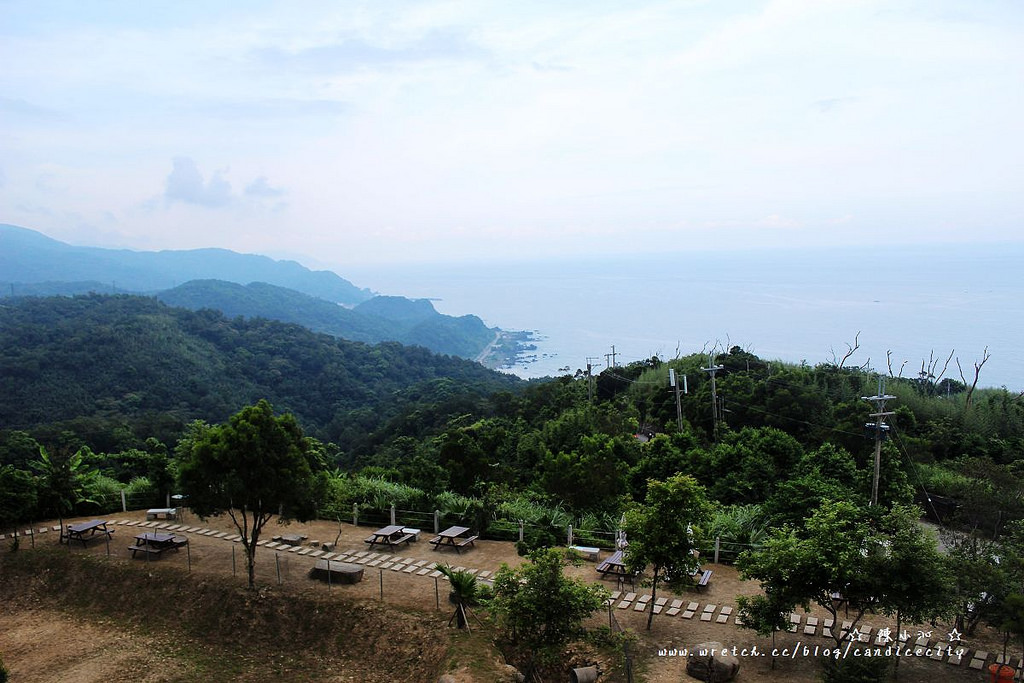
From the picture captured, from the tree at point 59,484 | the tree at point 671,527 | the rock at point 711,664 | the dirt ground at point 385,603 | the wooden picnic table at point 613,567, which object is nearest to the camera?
the rock at point 711,664

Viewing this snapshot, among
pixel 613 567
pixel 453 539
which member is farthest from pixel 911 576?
pixel 453 539

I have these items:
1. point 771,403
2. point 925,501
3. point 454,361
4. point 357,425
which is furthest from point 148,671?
point 454,361

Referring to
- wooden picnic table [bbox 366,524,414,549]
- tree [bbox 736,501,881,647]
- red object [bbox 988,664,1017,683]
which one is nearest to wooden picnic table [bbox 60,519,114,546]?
wooden picnic table [bbox 366,524,414,549]

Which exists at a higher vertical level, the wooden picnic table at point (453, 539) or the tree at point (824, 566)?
the tree at point (824, 566)

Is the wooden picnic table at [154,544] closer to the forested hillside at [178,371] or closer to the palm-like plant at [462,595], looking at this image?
the palm-like plant at [462,595]

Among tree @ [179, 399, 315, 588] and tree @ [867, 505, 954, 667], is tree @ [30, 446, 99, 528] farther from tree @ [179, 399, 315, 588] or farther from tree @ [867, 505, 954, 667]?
tree @ [867, 505, 954, 667]

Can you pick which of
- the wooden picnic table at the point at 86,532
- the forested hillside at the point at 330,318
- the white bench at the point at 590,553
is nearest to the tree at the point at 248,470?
the wooden picnic table at the point at 86,532

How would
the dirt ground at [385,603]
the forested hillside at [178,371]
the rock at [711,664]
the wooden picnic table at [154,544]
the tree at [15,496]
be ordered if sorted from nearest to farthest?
the rock at [711,664], the dirt ground at [385,603], the wooden picnic table at [154,544], the tree at [15,496], the forested hillside at [178,371]
